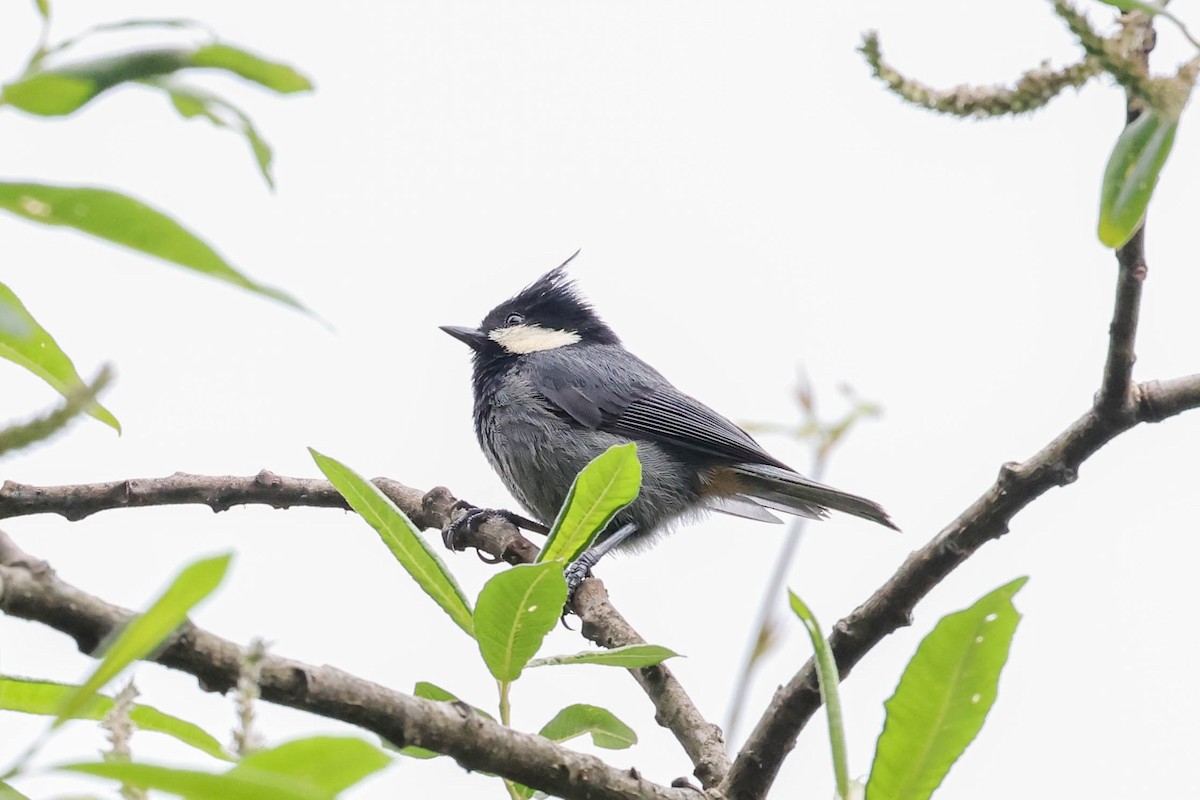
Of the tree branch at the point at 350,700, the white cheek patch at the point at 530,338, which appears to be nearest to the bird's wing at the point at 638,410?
the white cheek patch at the point at 530,338

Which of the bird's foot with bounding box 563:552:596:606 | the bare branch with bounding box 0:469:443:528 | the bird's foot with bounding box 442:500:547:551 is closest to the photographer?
the bare branch with bounding box 0:469:443:528

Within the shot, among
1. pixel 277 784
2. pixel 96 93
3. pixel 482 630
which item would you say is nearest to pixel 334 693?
pixel 482 630

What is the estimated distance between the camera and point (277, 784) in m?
0.76

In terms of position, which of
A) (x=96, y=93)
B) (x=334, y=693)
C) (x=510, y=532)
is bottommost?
(x=334, y=693)

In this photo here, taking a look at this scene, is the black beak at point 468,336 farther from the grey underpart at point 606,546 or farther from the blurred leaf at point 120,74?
the blurred leaf at point 120,74

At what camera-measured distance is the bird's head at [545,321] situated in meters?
6.43

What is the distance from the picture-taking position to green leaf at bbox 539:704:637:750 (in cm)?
194

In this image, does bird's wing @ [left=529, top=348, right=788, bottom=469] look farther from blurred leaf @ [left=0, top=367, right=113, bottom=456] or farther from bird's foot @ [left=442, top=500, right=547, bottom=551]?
blurred leaf @ [left=0, top=367, right=113, bottom=456]

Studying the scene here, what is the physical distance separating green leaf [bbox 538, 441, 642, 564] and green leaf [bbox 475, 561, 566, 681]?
0.16 m

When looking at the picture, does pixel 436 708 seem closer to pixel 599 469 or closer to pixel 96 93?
pixel 599 469

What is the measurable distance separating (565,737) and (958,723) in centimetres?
76

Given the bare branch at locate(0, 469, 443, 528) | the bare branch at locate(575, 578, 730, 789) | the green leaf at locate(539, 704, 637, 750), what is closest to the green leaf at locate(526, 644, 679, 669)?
the green leaf at locate(539, 704, 637, 750)

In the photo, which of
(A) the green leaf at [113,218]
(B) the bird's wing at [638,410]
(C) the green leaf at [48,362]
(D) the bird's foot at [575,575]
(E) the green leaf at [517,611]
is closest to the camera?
(A) the green leaf at [113,218]

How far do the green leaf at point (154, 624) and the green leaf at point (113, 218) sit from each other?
0.24 meters
